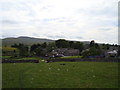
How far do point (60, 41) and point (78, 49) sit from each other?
19.3 metres

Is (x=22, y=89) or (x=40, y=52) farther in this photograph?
(x=40, y=52)

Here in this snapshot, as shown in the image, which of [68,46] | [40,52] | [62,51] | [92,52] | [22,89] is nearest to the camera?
[22,89]

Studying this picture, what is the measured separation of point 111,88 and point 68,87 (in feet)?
8.04

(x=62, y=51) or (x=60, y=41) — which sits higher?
(x=60, y=41)

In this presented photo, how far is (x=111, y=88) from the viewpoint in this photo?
27.8 ft

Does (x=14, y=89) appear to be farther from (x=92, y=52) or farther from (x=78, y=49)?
(x=78, y=49)

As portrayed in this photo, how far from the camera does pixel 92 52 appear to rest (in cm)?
5809

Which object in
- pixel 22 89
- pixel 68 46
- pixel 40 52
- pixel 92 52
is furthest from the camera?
pixel 68 46

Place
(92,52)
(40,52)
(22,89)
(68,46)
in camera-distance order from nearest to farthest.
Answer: (22,89) → (92,52) → (40,52) → (68,46)

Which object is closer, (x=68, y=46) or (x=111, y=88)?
(x=111, y=88)

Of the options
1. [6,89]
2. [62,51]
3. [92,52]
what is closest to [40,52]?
[62,51]

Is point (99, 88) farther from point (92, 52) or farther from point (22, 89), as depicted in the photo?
point (92, 52)

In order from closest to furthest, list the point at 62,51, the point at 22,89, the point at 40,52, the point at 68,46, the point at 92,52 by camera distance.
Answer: the point at 22,89 < the point at 92,52 < the point at 40,52 < the point at 62,51 < the point at 68,46

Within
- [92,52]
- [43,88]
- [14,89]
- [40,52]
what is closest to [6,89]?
[14,89]
